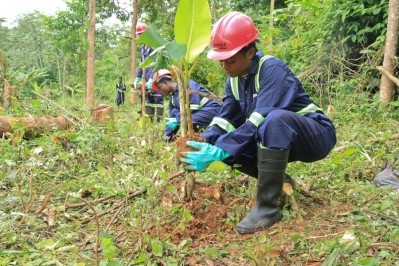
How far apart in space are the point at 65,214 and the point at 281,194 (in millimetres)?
1389

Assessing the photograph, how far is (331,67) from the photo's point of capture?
21.6ft

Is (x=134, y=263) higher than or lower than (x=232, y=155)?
lower

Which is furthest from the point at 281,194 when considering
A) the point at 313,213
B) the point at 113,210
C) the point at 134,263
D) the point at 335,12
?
the point at 335,12

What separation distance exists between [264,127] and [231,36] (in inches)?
21.2

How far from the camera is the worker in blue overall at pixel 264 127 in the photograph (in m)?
2.17

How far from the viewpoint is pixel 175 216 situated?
2.42 meters

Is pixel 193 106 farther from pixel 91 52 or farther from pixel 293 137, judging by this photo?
pixel 91 52

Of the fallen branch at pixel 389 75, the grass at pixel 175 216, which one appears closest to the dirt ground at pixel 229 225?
the grass at pixel 175 216

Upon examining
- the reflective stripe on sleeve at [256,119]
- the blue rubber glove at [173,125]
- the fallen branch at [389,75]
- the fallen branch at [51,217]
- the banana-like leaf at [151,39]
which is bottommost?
the fallen branch at [51,217]

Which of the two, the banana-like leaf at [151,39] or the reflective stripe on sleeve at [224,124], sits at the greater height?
the banana-like leaf at [151,39]

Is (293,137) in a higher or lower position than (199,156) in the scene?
higher

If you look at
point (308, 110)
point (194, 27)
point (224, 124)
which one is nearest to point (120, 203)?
point (224, 124)

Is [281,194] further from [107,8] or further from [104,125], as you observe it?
[107,8]

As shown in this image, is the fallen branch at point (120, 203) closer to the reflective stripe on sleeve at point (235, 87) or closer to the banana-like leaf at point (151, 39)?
the reflective stripe on sleeve at point (235, 87)
